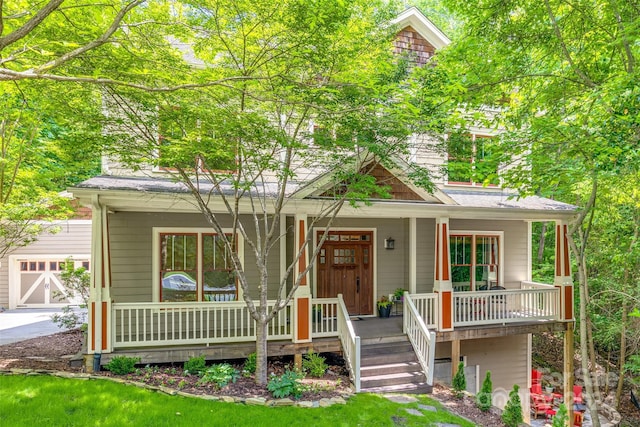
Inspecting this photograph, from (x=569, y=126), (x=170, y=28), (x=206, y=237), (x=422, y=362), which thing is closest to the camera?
(x=170, y=28)

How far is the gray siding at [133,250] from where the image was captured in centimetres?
848

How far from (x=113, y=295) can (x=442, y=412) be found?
7309 mm

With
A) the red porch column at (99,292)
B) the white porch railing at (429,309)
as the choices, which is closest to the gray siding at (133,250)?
the red porch column at (99,292)

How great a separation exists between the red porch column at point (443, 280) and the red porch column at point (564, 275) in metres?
3.29

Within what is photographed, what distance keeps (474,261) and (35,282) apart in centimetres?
1637

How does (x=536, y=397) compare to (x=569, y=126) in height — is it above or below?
below

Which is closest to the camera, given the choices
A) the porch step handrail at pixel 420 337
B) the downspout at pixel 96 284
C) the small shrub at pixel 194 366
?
the downspout at pixel 96 284

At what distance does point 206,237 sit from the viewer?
29.8 feet

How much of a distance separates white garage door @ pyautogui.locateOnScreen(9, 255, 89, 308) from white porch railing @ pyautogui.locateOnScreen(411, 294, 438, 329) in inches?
542

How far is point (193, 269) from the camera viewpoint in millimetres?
8969

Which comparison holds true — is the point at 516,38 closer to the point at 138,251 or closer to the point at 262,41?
the point at 262,41

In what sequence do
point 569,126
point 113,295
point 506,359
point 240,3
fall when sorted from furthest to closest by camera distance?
1. point 506,359
2. point 113,295
3. point 569,126
4. point 240,3

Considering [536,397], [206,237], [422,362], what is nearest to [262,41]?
[206,237]

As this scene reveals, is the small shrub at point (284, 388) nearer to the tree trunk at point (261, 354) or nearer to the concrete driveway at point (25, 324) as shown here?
the tree trunk at point (261, 354)
